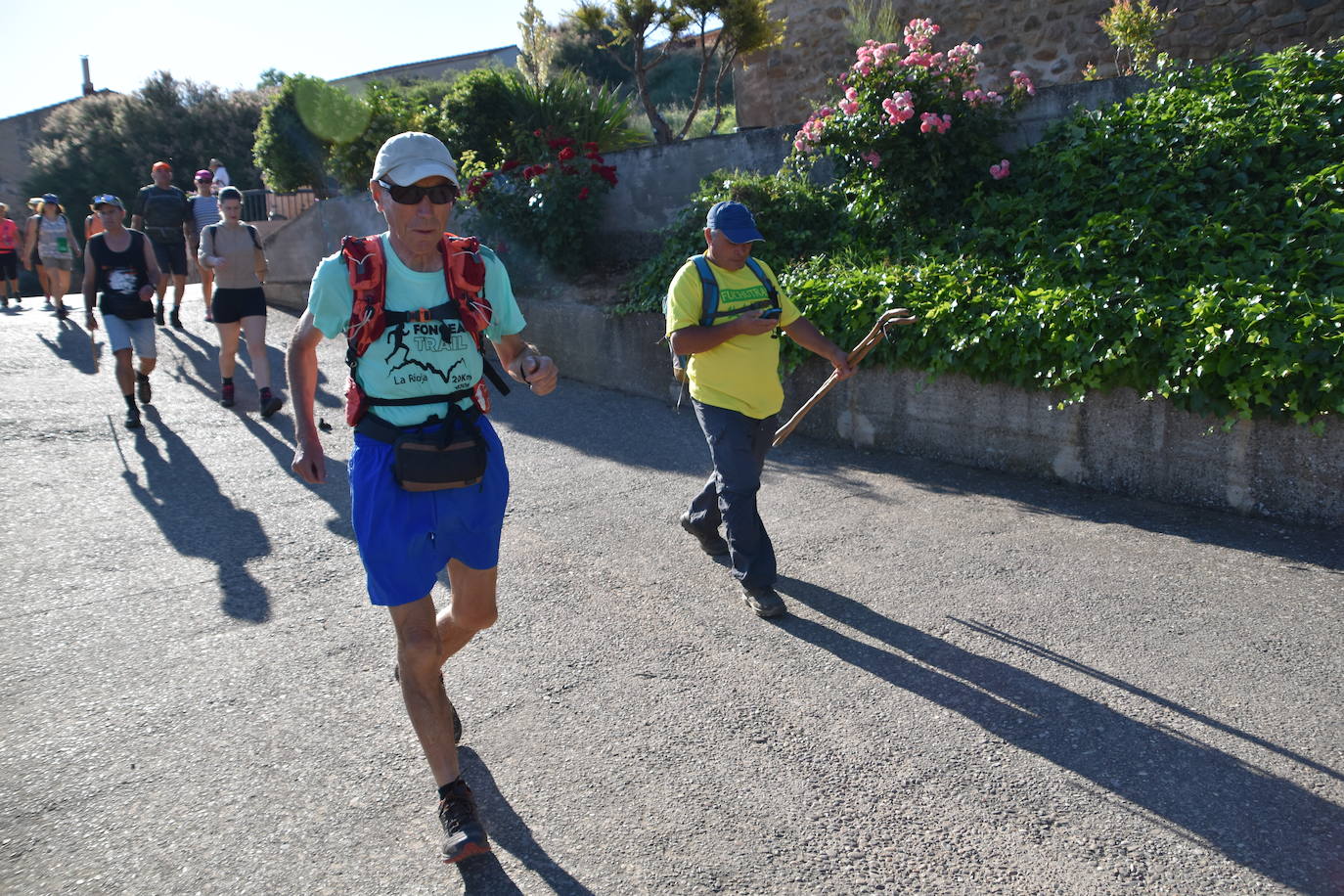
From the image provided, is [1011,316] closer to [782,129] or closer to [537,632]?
[537,632]

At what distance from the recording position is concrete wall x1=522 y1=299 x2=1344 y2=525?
17.6 ft

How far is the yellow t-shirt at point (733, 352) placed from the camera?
469cm

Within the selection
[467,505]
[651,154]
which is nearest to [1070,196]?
[651,154]

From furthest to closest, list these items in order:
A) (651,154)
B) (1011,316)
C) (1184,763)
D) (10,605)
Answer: (651,154) < (1011,316) < (10,605) < (1184,763)

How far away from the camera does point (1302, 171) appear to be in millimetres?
6598

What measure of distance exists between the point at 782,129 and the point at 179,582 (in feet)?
22.8

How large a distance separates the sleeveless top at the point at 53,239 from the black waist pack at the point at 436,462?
14535mm

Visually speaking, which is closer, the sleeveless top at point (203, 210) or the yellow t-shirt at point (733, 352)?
the yellow t-shirt at point (733, 352)

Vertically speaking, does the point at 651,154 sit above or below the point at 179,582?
above

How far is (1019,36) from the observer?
12672mm

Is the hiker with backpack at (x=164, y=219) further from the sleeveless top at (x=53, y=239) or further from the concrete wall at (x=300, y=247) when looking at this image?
the sleeveless top at (x=53, y=239)

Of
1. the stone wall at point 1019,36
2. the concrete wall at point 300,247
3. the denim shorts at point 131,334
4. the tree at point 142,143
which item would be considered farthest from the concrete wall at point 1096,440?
the tree at point 142,143

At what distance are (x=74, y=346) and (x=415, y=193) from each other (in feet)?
35.3

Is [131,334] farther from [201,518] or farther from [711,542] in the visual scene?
[711,542]
